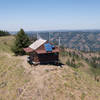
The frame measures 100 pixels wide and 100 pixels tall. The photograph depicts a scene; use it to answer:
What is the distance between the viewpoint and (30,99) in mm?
23469

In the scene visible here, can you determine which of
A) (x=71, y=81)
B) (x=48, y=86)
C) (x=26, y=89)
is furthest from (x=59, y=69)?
(x=26, y=89)

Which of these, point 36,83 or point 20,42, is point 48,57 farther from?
point 20,42

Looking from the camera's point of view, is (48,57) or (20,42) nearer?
(48,57)

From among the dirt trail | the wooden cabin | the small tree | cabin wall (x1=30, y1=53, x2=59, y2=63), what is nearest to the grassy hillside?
the dirt trail

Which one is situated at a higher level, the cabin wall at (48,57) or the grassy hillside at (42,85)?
the cabin wall at (48,57)

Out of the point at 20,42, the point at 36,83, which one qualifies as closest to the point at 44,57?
the point at 36,83

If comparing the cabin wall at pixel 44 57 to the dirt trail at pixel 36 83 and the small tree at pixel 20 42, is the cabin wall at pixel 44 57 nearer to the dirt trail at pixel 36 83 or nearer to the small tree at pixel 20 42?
the dirt trail at pixel 36 83

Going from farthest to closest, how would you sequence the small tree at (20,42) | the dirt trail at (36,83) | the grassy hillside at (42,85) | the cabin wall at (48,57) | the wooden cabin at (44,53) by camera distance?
the small tree at (20,42) < the cabin wall at (48,57) < the wooden cabin at (44,53) < the dirt trail at (36,83) < the grassy hillside at (42,85)

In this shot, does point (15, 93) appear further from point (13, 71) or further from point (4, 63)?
point (4, 63)

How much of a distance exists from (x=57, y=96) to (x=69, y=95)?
7.26 feet

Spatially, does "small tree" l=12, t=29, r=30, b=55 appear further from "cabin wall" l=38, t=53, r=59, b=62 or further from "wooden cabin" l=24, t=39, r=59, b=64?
"cabin wall" l=38, t=53, r=59, b=62

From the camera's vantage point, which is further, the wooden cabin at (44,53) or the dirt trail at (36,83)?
the wooden cabin at (44,53)

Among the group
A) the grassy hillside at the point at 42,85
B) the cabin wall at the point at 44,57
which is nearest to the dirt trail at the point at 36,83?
the grassy hillside at the point at 42,85

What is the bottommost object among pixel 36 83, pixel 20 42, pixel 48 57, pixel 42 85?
pixel 42 85
